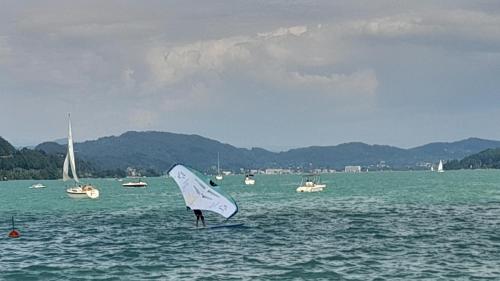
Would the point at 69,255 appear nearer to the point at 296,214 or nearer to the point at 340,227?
the point at 340,227

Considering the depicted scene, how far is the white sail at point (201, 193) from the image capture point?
67562 millimetres

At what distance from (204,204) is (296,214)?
1484 inches

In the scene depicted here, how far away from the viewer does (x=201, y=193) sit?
6856cm

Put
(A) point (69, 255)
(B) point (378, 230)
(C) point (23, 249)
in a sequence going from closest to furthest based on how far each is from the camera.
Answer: (A) point (69, 255), (C) point (23, 249), (B) point (378, 230)

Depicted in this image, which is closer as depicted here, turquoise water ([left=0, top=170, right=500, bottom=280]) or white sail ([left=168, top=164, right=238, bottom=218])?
turquoise water ([left=0, top=170, right=500, bottom=280])

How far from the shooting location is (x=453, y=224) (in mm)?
84000

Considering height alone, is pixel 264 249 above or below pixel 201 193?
below

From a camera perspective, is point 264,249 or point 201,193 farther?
point 201,193

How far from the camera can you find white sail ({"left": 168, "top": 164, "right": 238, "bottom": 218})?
222 ft

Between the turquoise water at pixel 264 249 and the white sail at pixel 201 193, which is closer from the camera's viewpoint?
the turquoise water at pixel 264 249

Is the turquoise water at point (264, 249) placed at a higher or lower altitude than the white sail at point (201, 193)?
lower

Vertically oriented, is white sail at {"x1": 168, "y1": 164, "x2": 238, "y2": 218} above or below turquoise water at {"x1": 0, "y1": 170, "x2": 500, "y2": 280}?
above

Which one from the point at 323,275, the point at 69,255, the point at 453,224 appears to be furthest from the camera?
the point at 453,224

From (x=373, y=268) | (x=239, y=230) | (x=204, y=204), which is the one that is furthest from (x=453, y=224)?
(x=373, y=268)
